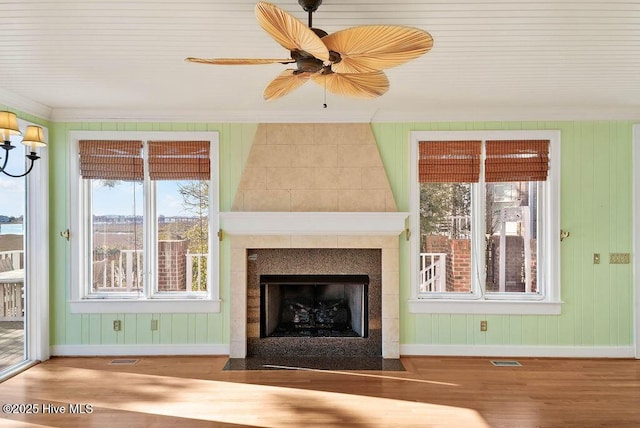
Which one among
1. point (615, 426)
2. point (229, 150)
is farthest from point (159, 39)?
point (615, 426)

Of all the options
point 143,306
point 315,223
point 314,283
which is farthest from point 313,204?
point 143,306

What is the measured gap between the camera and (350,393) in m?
Answer: 3.58

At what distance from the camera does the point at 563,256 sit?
4.55 metres

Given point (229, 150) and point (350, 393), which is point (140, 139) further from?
point (350, 393)

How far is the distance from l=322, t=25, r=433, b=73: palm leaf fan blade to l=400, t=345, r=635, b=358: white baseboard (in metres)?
3.29

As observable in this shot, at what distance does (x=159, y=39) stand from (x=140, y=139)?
2.09 metres

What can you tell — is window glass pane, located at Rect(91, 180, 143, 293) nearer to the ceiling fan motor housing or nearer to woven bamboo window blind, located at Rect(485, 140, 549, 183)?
the ceiling fan motor housing

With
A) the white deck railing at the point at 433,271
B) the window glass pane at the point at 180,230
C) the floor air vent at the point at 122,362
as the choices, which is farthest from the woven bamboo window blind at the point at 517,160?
the floor air vent at the point at 122,362

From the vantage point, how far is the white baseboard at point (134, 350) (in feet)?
15.0

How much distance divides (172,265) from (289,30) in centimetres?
350

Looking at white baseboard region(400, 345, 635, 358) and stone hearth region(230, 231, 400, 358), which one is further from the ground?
stone hearth region(230, 231, 400, 358)

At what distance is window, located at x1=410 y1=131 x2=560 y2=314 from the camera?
4.56 m

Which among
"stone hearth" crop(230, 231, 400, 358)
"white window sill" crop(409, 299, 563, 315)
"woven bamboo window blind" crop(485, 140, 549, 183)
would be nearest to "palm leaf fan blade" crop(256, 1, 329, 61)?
"stone hearth" crop(230, 231, 400, 358)

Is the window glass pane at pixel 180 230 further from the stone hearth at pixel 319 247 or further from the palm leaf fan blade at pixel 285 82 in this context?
the palm leaf fan blade at pixel 285 82
